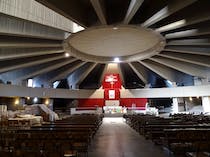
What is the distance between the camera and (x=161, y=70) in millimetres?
24172

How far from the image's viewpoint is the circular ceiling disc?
1348 cm

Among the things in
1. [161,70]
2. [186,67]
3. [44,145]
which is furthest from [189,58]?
[44,145]

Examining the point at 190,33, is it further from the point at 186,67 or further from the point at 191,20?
the point at 186,67

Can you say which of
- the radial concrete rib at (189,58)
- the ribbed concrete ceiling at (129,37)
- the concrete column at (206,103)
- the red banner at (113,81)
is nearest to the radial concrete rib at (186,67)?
the ribbed concrete ceiling at (129,37)

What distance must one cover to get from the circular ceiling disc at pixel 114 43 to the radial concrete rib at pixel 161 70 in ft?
9.73

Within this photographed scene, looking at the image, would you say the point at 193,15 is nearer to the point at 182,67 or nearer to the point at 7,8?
the point at 7,8

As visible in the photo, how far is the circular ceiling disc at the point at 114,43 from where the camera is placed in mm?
13477

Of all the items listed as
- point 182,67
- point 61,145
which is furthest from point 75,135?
point 182,67

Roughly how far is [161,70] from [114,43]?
32.6ft

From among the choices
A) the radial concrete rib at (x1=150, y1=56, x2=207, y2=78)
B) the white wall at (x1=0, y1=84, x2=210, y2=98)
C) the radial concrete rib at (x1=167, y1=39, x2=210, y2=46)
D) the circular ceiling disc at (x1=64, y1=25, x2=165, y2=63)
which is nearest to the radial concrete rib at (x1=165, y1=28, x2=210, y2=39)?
the circular ceiling disc at (x1=64, y1=25, x2=165, y2=63)

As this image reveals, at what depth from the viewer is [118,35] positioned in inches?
575

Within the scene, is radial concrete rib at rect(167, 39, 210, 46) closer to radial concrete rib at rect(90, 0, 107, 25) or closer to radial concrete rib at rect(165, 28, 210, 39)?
radial concrete rib at rect(165, 28, 210, 39)

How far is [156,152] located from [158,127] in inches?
83.7

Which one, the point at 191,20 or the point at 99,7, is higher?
the point at 99,7
